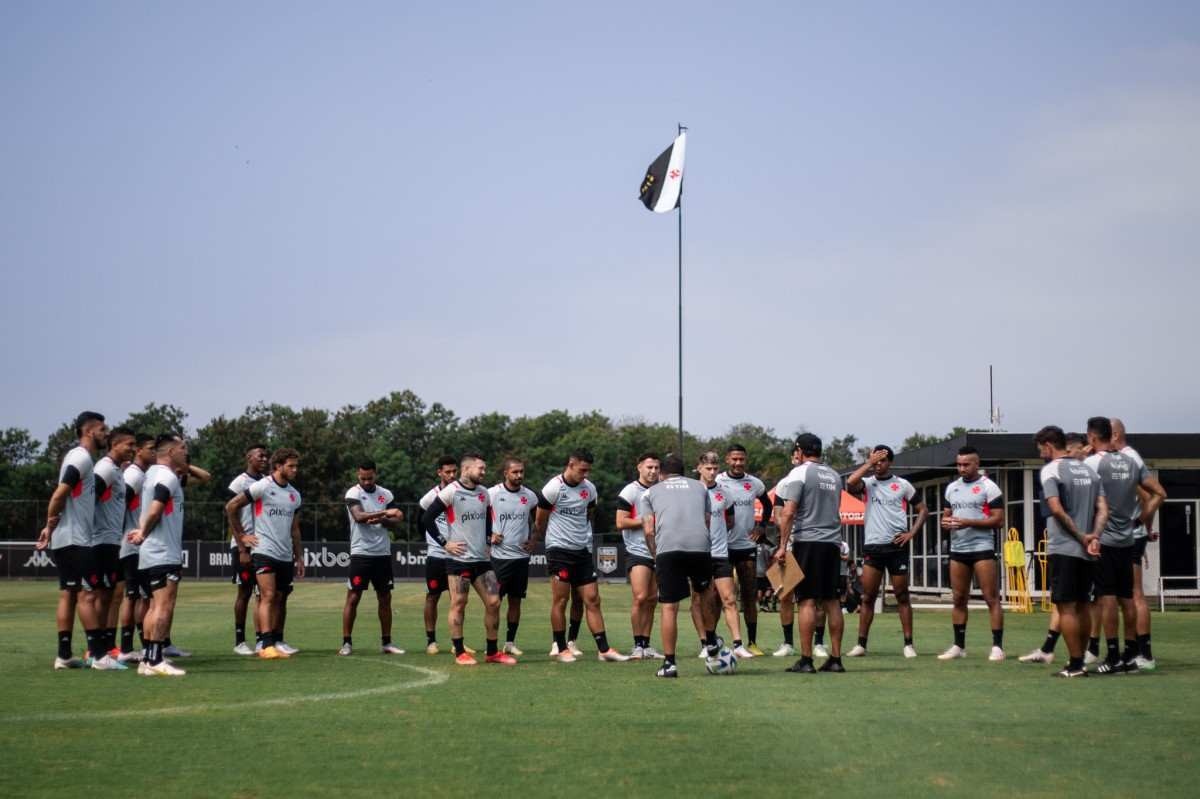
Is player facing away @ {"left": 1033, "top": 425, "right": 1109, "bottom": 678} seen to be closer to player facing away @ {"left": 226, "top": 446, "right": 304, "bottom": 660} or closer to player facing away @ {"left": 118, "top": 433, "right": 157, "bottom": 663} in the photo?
player facing away @ {"left": 226, "top": 446, "right": 304, "bottom": 660}

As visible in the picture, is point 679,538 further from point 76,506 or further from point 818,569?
point 76,506

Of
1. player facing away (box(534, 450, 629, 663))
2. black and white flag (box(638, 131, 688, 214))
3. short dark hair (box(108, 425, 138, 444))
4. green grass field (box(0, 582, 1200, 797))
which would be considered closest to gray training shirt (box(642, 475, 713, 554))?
green grass field (box(0, 582, 1200, 797))

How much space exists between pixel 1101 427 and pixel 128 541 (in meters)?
9.48

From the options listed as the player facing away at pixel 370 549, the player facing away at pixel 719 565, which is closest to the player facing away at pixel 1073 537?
the player facing away at pixel 719 565

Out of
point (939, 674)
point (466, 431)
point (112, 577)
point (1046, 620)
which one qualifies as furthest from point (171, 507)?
point (466, 431)

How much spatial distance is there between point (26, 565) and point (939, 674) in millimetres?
52827

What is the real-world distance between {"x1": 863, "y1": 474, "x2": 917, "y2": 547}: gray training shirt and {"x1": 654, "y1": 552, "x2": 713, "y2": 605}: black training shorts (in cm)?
314

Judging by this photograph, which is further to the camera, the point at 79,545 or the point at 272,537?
the point at 272,537

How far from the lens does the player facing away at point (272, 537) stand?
48.7 feet

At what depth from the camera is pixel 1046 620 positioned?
24.8 m

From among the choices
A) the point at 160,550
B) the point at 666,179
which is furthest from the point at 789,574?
the point at 666,179

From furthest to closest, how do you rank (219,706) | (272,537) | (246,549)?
(246,549) < (272,537) < (219,706)

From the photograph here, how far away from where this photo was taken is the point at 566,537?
1455cm

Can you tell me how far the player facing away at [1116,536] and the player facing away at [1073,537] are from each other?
28 cm
